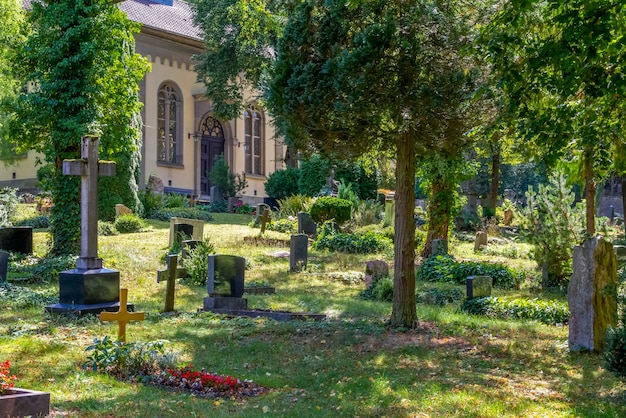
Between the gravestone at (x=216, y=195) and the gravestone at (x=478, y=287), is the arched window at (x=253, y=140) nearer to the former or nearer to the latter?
the gravestone at (x=216, y=195)

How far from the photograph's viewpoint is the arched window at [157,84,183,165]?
114ft

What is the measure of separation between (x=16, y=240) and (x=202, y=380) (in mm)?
10883

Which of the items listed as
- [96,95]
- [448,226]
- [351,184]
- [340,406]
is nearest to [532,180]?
[351,184]

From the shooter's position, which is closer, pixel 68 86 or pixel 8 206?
pixel 68 86

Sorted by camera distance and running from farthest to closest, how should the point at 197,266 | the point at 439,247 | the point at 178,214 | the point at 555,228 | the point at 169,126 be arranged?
the point at 169,126, the point at 178,214, the point at 439,247, the point at 555,228, the point at 197,266

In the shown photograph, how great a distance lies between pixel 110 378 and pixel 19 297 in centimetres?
A: 517

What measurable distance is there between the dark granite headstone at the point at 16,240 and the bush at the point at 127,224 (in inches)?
195

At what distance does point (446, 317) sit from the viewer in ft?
36.7

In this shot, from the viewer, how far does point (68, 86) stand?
1631cm

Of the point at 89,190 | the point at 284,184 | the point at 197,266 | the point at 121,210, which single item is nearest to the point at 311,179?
the point at 284,184

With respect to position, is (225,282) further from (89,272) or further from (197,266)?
(197,266)

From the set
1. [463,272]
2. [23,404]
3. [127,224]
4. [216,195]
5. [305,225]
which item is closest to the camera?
[23,404]

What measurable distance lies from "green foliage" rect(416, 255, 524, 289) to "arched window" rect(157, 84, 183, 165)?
2020cm

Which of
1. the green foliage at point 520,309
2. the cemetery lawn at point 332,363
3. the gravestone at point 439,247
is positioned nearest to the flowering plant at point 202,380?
the cemetery lawn at point 332,363
